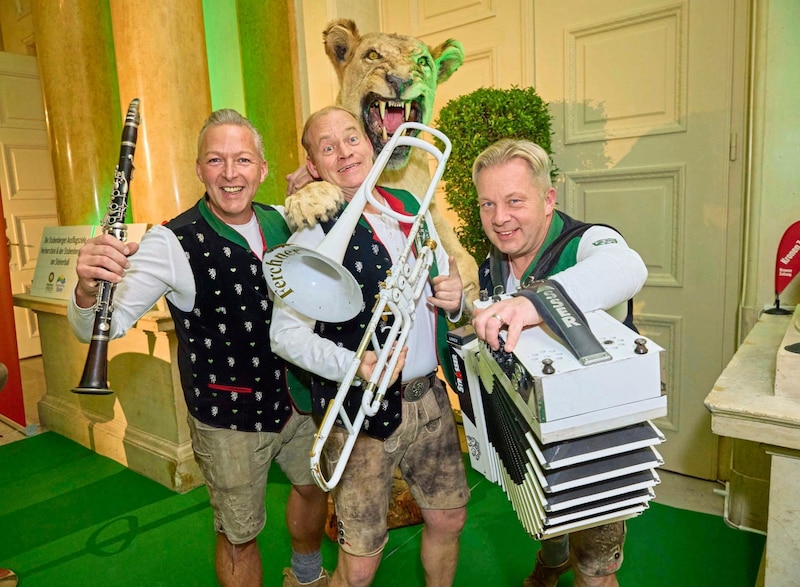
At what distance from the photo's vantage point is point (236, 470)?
2119 millimetres

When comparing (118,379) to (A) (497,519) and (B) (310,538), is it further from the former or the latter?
(A) (497,519)

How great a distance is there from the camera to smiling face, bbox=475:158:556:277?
165 centimetres

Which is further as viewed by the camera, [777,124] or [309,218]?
[777,124]

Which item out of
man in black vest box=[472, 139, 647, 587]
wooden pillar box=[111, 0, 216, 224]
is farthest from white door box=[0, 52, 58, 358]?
man in black vest box=[472, 139, 647, 587]

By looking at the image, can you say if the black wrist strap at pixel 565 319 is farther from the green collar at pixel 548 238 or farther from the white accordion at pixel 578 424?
the green collar at pixel 548 238

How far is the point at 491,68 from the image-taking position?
160 inches

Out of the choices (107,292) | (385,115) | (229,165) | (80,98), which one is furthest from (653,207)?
(80,98)

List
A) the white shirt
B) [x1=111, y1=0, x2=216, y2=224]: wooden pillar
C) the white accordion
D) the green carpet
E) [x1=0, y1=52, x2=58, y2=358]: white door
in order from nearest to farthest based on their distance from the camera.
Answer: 1. the white accordion
2. the white shirt
3. the green carpet
4. [x1=111, y1=0, x2=216, y2=224]: wooden pillar
5. [x1=0, y1=52, x2=58, y2=358]: white door

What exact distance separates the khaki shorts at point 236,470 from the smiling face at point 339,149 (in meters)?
1.00

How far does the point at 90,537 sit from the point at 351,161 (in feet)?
9.47

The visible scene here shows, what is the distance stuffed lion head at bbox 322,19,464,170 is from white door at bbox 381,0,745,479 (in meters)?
1.42

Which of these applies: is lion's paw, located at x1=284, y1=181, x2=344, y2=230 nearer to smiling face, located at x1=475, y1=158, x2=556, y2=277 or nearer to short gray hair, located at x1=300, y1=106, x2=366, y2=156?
short gray hair, located at x1=300, y1=106, x2=366, y2=156

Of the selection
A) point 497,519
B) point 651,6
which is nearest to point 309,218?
point 497,519

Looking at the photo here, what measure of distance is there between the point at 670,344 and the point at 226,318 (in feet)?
9.51
